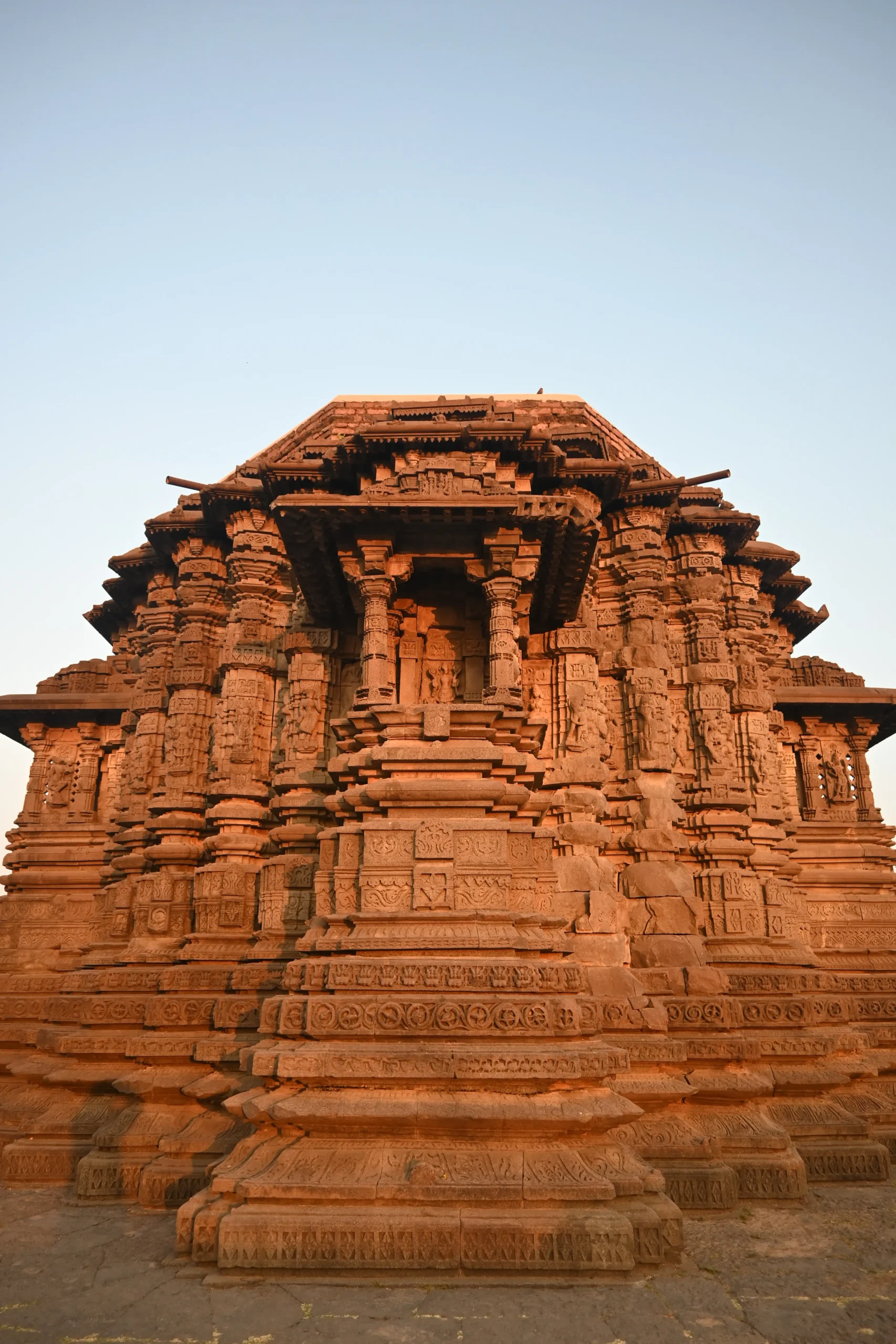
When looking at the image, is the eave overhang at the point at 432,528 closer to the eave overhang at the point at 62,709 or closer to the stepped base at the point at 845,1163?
the stepped base at the point at 845,1163

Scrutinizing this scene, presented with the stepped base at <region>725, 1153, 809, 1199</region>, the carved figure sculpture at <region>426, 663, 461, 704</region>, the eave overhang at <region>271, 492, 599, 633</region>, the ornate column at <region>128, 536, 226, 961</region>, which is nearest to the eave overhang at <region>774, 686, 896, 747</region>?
the eave overhang at <region>271, 492, 599, 633</region>

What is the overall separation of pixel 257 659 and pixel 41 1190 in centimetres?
685

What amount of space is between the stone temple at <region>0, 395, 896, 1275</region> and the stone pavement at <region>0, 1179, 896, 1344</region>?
0.27 metres

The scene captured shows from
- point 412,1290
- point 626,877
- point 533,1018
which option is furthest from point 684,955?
point 412,1290

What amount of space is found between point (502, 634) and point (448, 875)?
9.75 ft

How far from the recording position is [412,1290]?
5.89 meters

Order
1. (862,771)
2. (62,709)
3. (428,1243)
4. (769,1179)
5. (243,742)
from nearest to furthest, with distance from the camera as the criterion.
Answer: (428,1243) → (769,1179) → (243,742) → (62,709) → (862,771)

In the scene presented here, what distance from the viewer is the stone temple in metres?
6.79

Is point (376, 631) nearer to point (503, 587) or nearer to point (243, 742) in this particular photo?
point (503, 587)

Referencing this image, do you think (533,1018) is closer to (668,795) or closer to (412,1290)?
(412,1290)

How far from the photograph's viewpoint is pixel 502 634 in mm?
9945

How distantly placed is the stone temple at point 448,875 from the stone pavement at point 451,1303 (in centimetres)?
27

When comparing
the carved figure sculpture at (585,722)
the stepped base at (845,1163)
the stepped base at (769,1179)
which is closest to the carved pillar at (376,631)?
the carved figure sculpture at (585,722)

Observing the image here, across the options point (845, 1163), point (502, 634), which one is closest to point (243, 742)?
point (502, 634)
